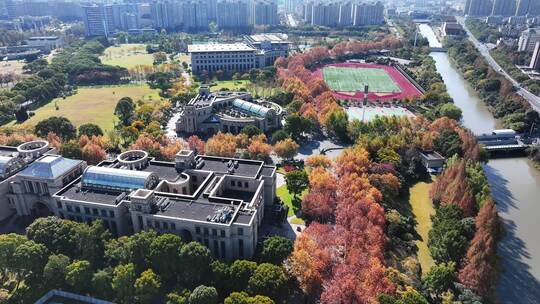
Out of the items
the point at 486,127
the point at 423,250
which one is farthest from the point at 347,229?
the point at 486,127

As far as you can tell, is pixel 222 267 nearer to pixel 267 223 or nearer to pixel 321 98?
pixel 267 223

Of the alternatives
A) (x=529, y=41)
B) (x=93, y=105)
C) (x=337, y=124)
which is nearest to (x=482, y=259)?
(x=337, y=124)

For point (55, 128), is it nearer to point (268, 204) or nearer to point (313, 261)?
point (268, 204)

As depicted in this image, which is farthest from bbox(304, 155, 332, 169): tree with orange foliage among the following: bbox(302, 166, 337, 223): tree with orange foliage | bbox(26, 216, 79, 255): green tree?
bbox(26, 216, 79, 255): green tree

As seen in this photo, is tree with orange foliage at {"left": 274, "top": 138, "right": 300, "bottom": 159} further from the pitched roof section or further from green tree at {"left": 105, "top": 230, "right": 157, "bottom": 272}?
the pitched roof section

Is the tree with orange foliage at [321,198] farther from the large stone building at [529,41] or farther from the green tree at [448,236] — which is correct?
the large stone building at [529,41]

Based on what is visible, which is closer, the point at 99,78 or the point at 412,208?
the point at 412,208
